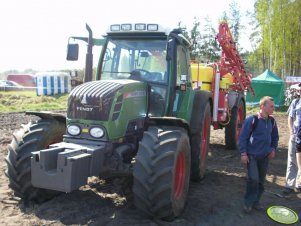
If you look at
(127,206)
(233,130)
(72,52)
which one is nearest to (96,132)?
(127,206)

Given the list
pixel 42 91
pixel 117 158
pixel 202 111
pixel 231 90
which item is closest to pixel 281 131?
pixel 231 90

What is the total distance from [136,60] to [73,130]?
5.21 feet

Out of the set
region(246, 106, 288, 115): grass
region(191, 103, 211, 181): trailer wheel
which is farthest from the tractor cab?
region(246, 106, 288, 115): grass

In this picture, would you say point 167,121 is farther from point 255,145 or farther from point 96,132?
point 255,145

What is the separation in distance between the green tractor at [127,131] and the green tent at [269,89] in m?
17.1

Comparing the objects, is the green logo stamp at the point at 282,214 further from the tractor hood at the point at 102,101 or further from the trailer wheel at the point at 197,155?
the tractor hood at the point at 102,101

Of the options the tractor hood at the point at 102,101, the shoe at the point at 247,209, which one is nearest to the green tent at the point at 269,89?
the shoe at the point at 247,209

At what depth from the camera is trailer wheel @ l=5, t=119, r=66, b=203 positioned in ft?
16.4

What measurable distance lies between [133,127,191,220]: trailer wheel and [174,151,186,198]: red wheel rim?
260mm

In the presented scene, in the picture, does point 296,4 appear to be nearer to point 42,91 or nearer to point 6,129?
point 42,91

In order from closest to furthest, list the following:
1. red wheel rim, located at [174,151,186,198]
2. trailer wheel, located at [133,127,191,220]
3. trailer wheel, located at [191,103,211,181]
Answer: trailer wheel, located at [133,127,191,220] < red wheel rim, located at [174,151,186,198] < trailer wheel, located at [191,103,211,181]

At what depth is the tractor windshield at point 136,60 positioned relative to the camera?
5863mm

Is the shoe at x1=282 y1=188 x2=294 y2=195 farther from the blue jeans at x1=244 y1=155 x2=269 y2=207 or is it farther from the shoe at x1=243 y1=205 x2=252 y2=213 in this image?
the shoe at x1=243 y1=205 x2=252 y2=213

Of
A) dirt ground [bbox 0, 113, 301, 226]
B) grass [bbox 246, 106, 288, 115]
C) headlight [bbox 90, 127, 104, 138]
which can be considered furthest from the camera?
grass [bbox 246, 106, 288, 115]
